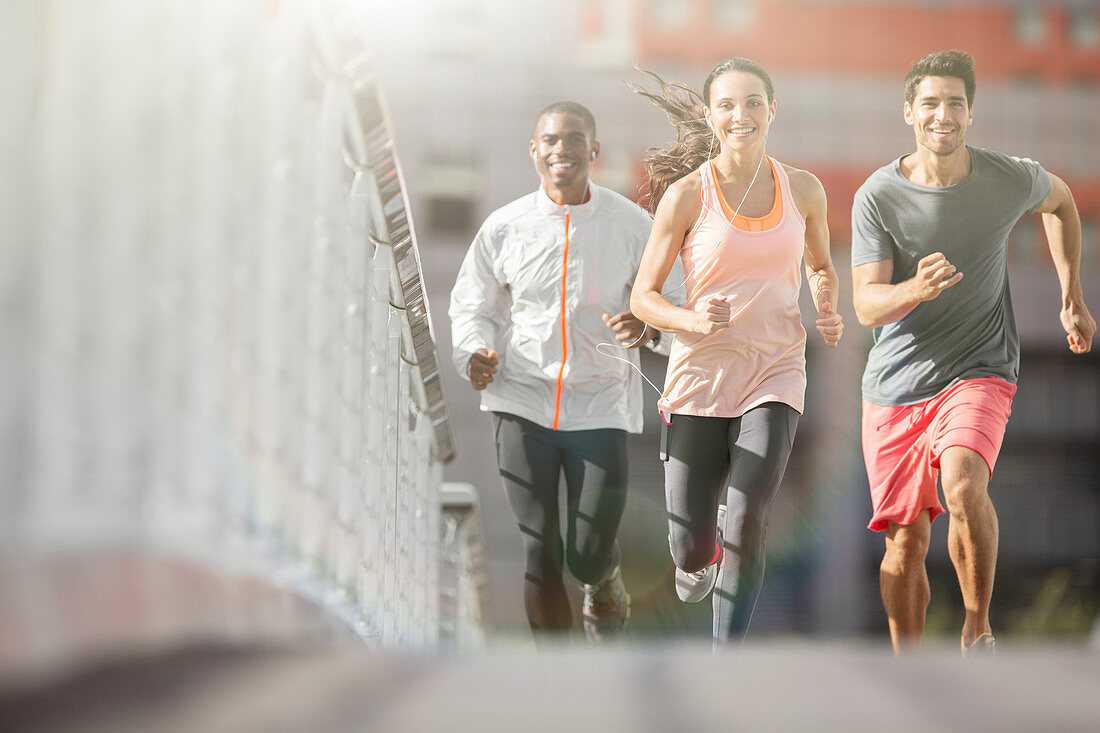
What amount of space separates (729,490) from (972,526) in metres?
0.58

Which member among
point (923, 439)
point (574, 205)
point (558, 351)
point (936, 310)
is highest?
point (574, 205)

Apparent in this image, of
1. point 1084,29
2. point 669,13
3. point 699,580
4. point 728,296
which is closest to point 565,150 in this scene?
point 728,296

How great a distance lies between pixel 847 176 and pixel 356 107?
1498 millimetres

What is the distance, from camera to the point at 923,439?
2789 millimetres

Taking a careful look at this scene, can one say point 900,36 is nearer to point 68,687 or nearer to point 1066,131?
point 1066,131

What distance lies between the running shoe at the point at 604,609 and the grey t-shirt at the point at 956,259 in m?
0.93

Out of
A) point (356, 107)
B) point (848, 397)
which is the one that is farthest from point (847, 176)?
point (356, 107)

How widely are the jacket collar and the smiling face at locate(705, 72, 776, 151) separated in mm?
387

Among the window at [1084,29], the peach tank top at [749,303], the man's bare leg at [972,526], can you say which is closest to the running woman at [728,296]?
the peach tank top at [749,303]

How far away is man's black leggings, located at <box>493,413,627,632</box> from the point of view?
3.01 m

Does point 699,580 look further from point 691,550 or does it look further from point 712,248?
point 712,248

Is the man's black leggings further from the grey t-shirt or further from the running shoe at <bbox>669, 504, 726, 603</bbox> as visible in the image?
the grey t-shirt

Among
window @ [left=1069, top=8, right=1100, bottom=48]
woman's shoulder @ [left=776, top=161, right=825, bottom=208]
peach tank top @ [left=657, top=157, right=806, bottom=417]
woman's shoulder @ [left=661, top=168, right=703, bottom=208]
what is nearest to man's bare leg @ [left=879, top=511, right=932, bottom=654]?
peach tank top @ [left=657, top=157, right=806, bottom=417]

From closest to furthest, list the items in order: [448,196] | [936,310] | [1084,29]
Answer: [936,310] → [1084,29] → [448,196]
